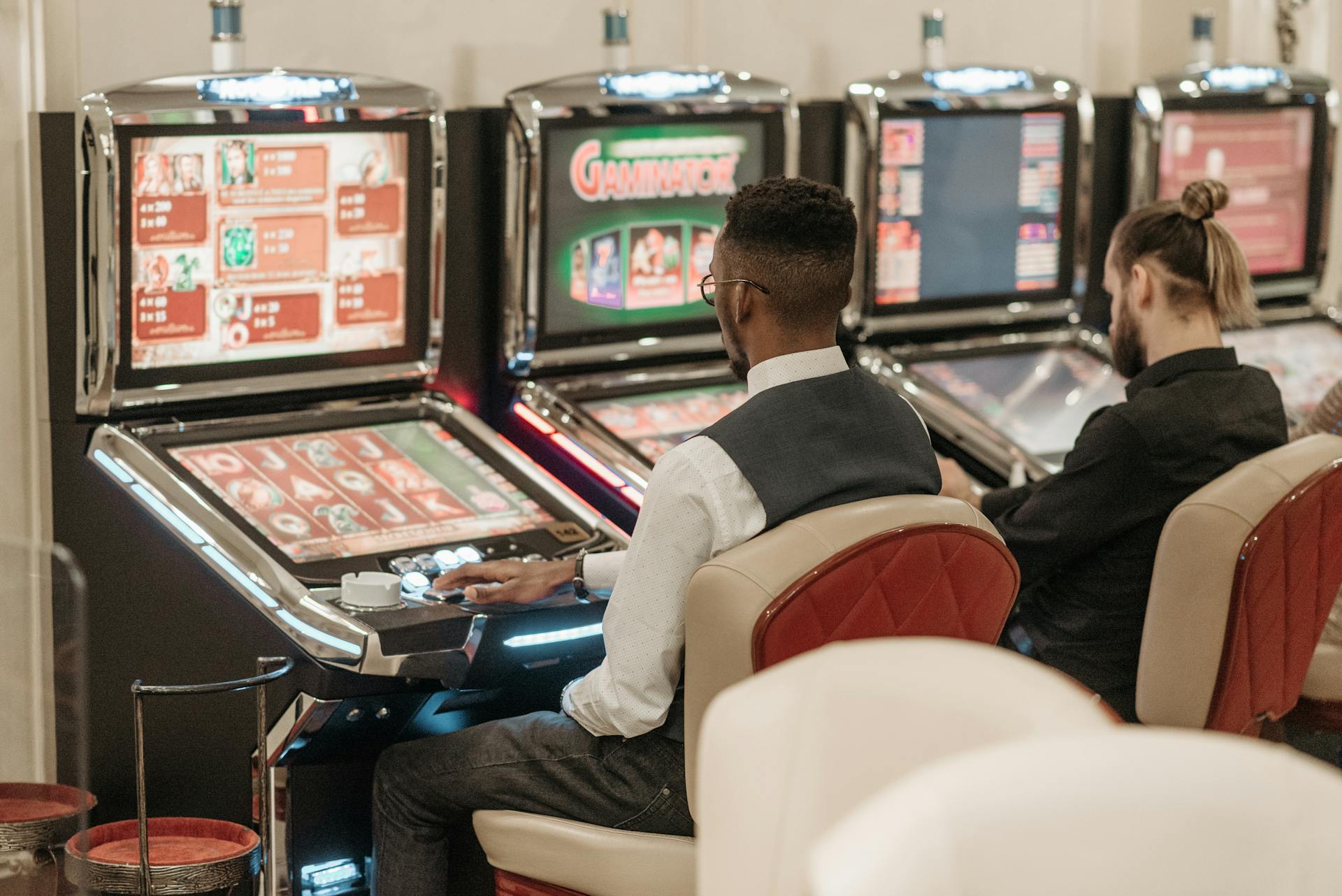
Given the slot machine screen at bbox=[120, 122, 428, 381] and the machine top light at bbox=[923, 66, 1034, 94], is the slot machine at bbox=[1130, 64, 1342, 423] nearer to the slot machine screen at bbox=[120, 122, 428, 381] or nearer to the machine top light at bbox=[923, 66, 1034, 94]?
the machine top light at bbox=[923, 66, 1034, 94]

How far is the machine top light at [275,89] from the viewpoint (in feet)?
9.11

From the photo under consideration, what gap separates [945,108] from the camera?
150 inches

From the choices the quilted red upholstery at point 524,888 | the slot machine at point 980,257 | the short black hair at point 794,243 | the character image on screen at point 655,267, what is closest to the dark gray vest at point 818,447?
the short black hair at point 794,243

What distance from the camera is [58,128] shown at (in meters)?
2.78

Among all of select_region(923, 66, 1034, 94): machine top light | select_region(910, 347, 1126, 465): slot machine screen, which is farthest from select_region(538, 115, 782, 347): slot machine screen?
select_region(910, 347, 1126, 465): slot machine screen

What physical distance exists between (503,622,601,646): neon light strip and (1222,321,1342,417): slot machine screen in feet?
7.59

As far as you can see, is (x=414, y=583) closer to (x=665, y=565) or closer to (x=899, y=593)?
(x=665, y=565)

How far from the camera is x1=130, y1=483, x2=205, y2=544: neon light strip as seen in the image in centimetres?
258

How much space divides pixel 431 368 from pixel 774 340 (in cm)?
111

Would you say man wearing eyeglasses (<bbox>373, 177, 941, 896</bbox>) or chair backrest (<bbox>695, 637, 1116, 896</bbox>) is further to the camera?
man wearing eyeglasses (<bbox>373, 177, 941, 896</bbox>)

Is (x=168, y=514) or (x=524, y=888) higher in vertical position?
(x=168, y=514)

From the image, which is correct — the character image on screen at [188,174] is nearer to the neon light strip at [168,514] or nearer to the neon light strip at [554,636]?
the neon light strip at [168,514]

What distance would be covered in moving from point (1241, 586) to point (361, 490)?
1434 mm

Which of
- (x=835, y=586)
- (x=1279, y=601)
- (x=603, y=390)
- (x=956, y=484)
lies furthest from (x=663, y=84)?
(x=835, y=586)
